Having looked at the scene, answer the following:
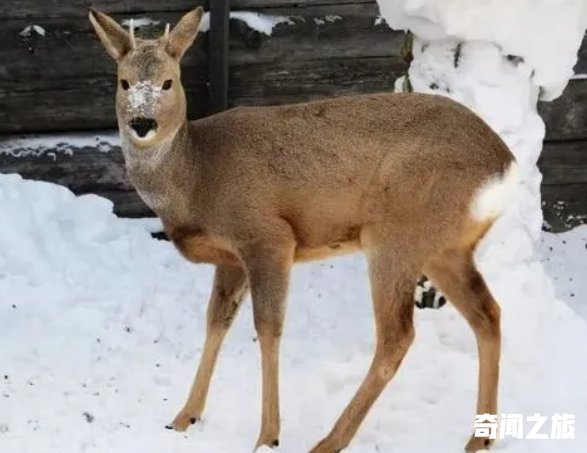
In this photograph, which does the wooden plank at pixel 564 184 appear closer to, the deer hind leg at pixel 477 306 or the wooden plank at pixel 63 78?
the wooden plank at pixel 63 78

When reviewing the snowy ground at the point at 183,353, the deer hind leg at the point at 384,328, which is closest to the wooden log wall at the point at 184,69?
the snowy ground at the point at 183,353

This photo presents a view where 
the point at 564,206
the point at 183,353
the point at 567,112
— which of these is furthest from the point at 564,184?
the point at 183,353

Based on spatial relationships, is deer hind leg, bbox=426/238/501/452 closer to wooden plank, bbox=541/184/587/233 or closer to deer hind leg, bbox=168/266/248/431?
deer hind leg, bbox=168/266/248/431

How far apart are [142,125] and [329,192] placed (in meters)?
0.84

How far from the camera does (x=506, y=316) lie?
6.70 meters

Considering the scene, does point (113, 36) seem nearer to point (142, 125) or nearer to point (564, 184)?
point (142, 125)

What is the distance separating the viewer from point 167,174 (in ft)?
18.6

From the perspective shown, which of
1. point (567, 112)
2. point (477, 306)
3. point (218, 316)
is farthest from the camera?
point (567, 112)

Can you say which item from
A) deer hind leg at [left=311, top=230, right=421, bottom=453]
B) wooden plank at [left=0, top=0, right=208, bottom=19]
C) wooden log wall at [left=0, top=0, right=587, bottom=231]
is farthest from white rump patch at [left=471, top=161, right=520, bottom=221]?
wooden plank at [left=0, top=0, right=208, bottom=19]

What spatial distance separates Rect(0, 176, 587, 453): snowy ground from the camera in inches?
229

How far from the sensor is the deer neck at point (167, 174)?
18.5 feet

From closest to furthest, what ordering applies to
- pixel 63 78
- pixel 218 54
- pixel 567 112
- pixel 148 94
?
pixel 148 94 < pixel 218 54 < pixel 63 78 < pixel 567 112

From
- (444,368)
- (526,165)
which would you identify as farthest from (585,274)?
(444,368)

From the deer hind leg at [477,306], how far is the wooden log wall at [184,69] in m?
2.91
